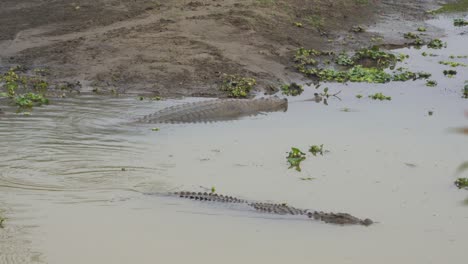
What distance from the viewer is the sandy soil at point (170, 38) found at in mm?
11461

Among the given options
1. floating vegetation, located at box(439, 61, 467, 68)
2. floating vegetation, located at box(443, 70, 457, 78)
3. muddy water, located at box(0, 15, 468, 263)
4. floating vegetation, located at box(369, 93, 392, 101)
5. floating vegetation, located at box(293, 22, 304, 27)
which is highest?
floating vegetation, located at box(293, 22, 304, 27)

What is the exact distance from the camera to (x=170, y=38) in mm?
12539

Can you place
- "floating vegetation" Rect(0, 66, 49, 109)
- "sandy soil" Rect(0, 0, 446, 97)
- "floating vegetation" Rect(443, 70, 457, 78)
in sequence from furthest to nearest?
"floating vegetation" Rect(443, 70, 457, 78), "sandy soil" Rect(0, 0, 446, 97), "floating vegetation" Rect(0, 66, 49, 109)

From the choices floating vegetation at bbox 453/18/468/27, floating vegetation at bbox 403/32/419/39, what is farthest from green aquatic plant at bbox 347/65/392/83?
floating vegetation at bbox 453/18/468/27

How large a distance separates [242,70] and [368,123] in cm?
266

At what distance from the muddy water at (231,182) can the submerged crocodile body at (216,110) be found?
0.57 feet

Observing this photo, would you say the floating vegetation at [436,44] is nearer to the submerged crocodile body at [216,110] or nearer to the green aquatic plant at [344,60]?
the green aquatic plant at [344,60]

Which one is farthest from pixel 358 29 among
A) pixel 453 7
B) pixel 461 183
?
pixel 461 183

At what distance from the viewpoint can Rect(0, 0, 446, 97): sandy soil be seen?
37.6 ft

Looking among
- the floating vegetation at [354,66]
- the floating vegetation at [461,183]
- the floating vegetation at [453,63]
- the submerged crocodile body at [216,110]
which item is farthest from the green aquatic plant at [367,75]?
the floating vegetation at [461,183]

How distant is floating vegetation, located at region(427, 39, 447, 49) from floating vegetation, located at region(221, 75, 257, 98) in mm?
4073

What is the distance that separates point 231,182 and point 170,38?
532 centimetres

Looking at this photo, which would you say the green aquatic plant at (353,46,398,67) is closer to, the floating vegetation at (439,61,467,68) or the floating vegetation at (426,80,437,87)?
the floating vegetation at (439,61,467,68)

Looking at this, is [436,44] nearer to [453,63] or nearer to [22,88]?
[453,63]
